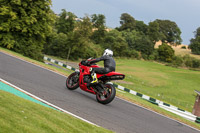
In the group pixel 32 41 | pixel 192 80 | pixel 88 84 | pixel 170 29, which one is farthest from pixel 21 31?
pixel 170 29

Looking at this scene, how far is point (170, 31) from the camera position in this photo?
528 feet

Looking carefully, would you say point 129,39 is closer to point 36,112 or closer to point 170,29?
point 170,29

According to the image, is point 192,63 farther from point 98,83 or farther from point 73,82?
point 98,83

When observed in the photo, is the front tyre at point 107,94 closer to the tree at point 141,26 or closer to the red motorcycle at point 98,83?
the red motorcycle at point 98,83

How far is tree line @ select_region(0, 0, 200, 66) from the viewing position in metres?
32.9

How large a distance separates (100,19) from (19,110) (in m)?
108

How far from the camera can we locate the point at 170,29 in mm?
161125

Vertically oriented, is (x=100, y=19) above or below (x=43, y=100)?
above

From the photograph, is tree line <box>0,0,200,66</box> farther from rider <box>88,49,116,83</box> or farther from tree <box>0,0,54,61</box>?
rider <box>88,49,116,83</box>

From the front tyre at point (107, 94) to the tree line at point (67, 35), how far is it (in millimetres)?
23502

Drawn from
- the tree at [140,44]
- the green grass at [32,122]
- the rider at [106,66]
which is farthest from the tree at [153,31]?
the green grass at [32,122]

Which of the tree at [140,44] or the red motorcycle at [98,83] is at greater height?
the tree at [140,44]

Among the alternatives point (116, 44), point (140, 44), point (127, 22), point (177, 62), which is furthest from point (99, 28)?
point (127, 22)

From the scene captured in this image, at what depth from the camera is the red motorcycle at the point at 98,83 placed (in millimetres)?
10117
